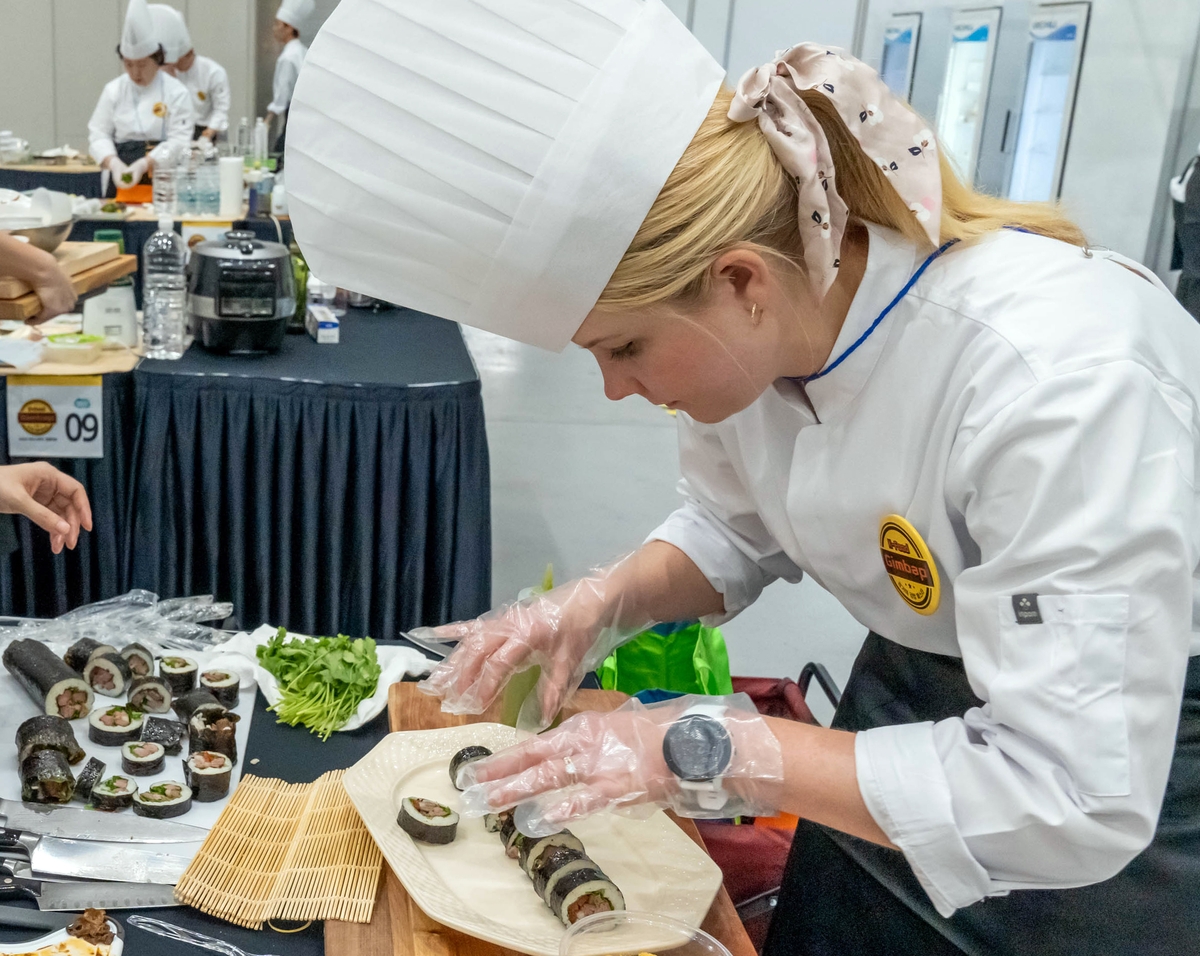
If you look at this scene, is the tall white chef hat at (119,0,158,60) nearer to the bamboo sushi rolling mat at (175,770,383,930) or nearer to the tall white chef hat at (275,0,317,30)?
the tall white chef hat at (275,0,317,30)

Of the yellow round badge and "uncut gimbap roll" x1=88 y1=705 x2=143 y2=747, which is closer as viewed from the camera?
the yellow round badge

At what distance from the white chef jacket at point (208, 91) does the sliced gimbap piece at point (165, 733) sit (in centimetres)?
756

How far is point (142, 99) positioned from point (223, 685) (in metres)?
7.02

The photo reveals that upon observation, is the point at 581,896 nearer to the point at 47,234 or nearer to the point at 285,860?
the point at 285,860

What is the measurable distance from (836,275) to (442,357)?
2.07 m

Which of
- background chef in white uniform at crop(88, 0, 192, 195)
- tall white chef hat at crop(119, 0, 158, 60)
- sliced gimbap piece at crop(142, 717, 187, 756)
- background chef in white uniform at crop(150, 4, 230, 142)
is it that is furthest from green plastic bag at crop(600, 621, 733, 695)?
background chef in white uniform at crop(150, 4, 230, 142)

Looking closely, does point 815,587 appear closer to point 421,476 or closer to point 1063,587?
point 421,476

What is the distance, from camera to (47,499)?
5.13ft

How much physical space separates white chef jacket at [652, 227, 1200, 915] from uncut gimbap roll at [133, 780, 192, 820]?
2.25 feet

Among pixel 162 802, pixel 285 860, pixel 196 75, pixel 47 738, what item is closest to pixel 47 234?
pixel 47 738

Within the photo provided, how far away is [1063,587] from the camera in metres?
0.81

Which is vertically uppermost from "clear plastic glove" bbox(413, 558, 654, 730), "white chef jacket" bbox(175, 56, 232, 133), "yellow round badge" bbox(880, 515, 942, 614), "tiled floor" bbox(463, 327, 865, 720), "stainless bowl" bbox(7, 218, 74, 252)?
"white chef jacket" bbox(175, 56, 232, 133)

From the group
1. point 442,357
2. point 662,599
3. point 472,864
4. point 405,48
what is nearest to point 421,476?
point 442,357

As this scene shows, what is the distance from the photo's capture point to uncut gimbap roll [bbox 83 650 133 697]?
141 centimetres
